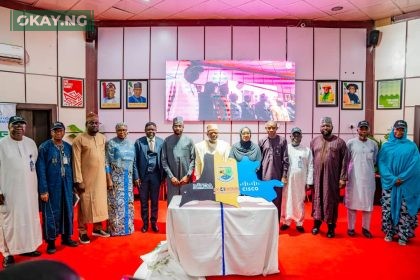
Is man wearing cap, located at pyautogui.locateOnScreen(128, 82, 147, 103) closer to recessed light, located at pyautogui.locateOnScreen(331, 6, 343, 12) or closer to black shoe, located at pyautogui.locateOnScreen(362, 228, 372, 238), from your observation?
recessed light, located at pyautogui.locateOnScreen(331, 6, 343, 12)

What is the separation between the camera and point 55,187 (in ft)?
12.2

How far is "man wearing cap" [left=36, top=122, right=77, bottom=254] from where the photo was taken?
362 centimetres

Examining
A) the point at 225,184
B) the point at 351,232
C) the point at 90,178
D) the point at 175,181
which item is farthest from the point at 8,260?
the point at 351,232

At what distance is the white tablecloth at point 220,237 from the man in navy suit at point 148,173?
1.56 m

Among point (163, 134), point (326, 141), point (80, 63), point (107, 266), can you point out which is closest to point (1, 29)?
point (80, 63)

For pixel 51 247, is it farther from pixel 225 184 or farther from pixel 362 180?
pixel 362 180

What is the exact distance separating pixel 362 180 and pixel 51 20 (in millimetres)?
6285

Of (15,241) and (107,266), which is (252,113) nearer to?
(107,266)

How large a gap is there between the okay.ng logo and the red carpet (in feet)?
13.8

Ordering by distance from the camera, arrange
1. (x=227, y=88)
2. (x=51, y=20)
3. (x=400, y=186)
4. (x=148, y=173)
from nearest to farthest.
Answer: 1. (x=400, y=186)
2. (x=148, y=173)
3. (x=51, y=20)
4. (x=227, y=88)

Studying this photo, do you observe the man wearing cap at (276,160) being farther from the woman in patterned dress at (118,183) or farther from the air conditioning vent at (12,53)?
the air conditioning vent at (12,53)

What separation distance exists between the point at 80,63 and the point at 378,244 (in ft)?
20.4

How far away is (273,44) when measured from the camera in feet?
21.0

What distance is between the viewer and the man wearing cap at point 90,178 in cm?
398
